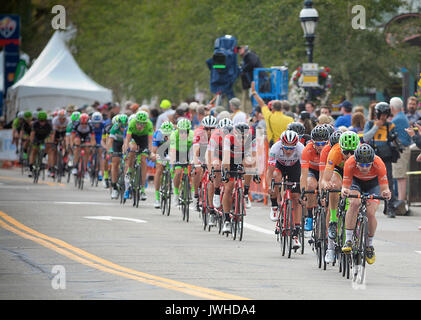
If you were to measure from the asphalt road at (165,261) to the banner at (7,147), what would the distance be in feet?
62.1

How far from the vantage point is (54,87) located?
45625 mm

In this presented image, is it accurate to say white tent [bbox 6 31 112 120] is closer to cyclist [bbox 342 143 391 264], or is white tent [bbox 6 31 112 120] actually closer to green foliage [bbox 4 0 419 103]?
green foliage [bbox 4 0 419 103]

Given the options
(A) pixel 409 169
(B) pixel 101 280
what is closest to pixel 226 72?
(A) pixel 409 169

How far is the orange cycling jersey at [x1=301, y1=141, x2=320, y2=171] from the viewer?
15477 mm

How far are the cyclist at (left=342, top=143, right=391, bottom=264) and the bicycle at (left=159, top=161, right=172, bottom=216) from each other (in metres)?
8.79

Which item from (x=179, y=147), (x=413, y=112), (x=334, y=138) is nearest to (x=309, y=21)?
(x=413, y=112)

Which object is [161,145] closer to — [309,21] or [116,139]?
[116,139]

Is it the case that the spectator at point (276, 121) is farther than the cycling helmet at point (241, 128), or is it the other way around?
the spectator at point (276, 121)

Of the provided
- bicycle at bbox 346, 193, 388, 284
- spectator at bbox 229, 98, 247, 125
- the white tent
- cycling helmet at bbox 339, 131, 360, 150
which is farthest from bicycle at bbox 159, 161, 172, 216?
the white tent

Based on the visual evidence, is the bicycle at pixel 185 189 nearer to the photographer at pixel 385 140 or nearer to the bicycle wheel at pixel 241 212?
the bicycle wheel at pixel 241 212

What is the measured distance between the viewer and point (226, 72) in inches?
1086

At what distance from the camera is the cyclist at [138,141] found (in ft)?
78.6

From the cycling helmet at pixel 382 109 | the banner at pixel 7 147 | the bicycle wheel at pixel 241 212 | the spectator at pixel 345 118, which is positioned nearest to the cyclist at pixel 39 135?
the banner at pixel 7 147
